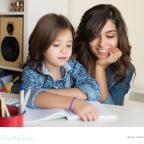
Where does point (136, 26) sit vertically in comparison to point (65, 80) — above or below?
above

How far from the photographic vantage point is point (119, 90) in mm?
1273

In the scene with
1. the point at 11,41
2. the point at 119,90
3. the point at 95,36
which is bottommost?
the point at 119,90

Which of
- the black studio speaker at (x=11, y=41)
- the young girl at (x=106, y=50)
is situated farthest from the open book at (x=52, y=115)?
the black studio speaker at (x=11, y=41)

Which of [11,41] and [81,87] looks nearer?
[81,87]

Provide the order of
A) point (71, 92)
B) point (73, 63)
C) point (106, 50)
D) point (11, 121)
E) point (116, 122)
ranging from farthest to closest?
point (106, 50)
point (73, 63)
point (71, 92)
point (116, 122)
point (11, 121)

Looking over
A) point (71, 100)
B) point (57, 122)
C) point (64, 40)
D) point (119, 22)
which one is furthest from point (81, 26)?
point (57, 122)

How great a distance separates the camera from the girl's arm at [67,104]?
0.81 metres

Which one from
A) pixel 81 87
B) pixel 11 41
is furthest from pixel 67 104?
pixel 11 41

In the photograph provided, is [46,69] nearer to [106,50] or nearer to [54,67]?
[54,67]

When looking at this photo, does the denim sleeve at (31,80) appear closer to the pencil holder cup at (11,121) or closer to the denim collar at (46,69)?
the denim collar at (46,69)

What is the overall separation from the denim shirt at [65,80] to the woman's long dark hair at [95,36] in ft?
0.42

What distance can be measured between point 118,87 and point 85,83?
8.9 inches
